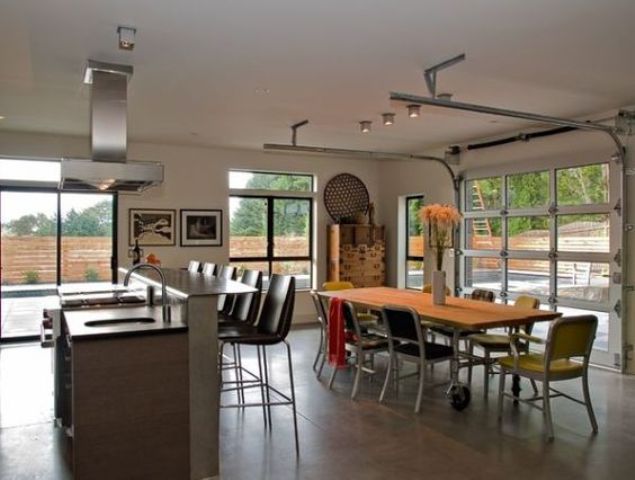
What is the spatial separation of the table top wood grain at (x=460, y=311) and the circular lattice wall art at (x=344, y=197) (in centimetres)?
305

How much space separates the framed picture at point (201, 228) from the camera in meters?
7.56

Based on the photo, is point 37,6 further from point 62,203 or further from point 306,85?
point 62,203

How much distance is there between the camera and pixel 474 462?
10.7ft

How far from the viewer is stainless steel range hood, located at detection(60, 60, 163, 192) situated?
3689 millimetres

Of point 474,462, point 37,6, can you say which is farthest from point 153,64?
point 474,462

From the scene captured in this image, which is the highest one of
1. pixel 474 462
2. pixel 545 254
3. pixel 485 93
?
pixel 485 93

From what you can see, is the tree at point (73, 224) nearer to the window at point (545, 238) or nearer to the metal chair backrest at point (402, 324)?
the metal chair backrest at point (402, 324)

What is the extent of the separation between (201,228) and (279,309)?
4.48 m

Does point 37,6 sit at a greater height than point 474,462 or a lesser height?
greater

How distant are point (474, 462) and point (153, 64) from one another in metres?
3.47

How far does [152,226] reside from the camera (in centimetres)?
734

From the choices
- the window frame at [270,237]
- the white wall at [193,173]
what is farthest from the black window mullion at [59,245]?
the window frame at [270,237]

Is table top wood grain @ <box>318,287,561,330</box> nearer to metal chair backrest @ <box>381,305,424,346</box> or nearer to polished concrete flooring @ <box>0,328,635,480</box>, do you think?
metal chair backrest @ <box>381,305,424,346</box>

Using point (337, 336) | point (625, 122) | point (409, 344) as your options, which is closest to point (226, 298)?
point (337, 336)
